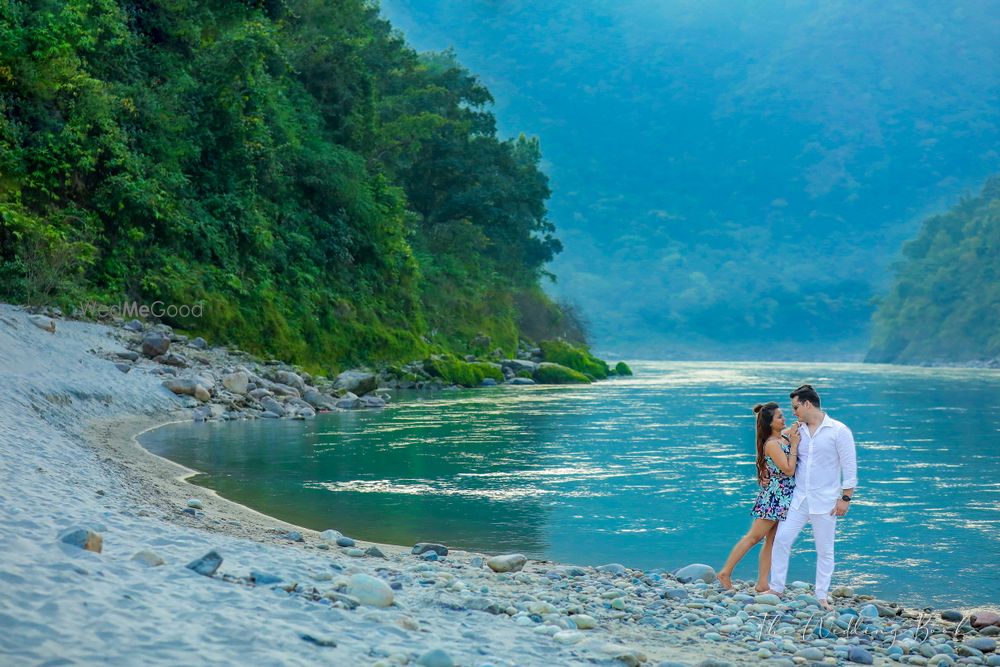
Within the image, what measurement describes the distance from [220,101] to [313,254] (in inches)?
264

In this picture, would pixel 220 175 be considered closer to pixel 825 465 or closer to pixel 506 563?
pixel 506 563

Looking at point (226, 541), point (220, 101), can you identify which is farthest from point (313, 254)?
point (226, 541)

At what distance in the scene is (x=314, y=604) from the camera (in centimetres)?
612

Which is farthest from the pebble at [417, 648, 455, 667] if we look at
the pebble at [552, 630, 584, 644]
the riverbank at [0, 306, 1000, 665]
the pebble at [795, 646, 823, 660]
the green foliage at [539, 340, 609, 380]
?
the green foliage at [539, 340, 609, 380]

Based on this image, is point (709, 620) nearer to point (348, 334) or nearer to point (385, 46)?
point (348, 334)

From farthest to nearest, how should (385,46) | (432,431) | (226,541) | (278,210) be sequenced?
(385,46)
(278,210)
(432,431)
(226,541)

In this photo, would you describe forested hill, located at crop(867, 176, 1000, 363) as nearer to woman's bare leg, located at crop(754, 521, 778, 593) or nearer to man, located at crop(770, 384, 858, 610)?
woman's bare leg, located at crop(754, 521, 778, 593)

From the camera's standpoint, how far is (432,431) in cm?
2122

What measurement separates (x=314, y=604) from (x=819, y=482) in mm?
4173

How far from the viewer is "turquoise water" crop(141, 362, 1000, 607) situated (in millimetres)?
10461

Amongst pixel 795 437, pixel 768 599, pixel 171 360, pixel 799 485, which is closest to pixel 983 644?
pixel 768 599

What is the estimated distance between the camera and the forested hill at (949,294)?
102m

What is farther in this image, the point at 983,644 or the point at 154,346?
the point at 154,346

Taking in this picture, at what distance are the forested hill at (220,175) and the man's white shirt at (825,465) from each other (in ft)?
61.0
